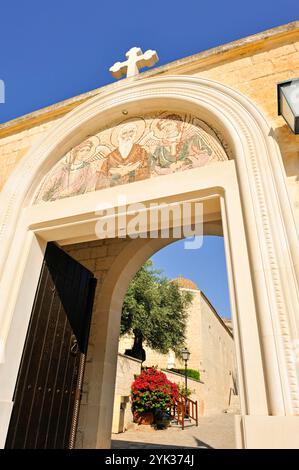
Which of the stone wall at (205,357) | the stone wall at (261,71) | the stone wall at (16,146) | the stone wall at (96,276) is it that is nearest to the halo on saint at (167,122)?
the stone wall at (261,71)

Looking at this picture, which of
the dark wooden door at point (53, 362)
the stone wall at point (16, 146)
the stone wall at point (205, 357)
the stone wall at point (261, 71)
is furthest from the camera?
the stone wall at point (205, 357)

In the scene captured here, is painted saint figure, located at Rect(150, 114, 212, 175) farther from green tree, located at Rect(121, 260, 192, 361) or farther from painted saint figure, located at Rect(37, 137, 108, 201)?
green tree, located at Rect(121, 260, 192, 361)

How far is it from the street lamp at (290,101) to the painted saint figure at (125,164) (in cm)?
118

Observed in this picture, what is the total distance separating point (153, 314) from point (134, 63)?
1243 centimetres

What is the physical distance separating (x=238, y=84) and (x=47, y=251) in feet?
8.07

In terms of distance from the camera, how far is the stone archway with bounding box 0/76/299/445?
1.63 meters

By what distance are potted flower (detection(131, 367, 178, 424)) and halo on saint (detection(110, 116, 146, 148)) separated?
373 inches

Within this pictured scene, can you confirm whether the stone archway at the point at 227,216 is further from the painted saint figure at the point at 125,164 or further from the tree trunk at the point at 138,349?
the tree trunk at the point at 138,349

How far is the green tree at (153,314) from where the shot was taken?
1384cm

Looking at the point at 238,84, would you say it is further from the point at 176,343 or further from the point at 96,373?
the point at 176,343

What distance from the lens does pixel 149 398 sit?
33.8 ft

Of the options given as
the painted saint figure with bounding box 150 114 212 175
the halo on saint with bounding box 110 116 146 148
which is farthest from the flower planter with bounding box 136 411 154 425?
the painted saint figure with bounding box 150 114 212 175

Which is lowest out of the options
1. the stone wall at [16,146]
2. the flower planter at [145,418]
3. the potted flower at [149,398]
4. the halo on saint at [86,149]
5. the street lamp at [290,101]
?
the flower planter at [145,418]
